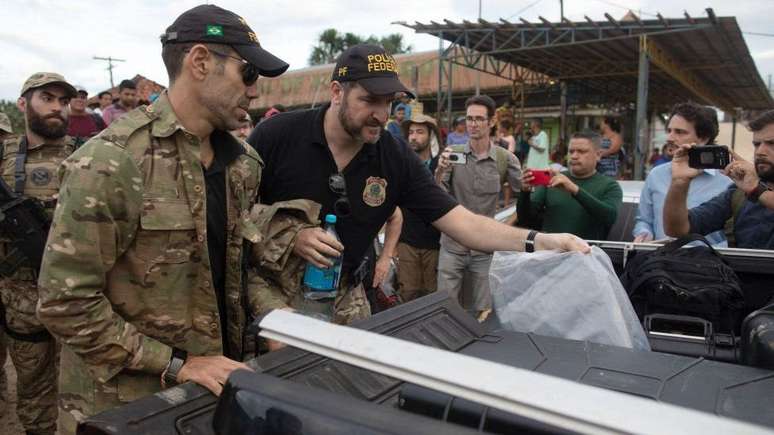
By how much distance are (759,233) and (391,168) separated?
1821mm

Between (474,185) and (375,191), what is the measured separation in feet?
6.42

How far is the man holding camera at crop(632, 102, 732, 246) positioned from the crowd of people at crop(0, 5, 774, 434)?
0.04 feet

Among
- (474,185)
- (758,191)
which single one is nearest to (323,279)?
(758,191)

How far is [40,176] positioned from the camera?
3.22 m

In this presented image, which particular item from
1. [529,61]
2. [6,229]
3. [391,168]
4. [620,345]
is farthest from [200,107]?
[529,61]

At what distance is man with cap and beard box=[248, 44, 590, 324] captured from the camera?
2.37 metres

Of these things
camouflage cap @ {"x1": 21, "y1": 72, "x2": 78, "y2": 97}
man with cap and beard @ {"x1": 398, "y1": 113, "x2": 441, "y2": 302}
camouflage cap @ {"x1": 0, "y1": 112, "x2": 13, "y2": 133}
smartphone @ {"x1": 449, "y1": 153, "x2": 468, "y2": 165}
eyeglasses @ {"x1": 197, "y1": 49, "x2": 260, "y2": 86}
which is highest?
camouflage cap @ {"x1": 21, "y1": 72, "x2": 78, "y2": 97}

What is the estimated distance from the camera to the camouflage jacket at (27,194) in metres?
3.12

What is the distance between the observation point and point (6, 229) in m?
2.96

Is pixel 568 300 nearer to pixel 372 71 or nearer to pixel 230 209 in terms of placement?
pixel 230 209

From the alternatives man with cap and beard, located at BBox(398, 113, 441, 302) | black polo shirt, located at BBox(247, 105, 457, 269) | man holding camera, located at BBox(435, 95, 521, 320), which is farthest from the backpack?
black polo shirt, located at BBox(247, 105, 457, 269)

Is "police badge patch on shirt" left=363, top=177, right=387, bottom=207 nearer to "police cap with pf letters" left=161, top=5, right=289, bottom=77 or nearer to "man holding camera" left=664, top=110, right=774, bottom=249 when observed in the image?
"police cap with pf letters" left=161, top=5, right=289, bottom=77

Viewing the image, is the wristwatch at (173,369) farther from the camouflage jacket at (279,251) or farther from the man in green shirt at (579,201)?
the man in green shirt at (579,201)

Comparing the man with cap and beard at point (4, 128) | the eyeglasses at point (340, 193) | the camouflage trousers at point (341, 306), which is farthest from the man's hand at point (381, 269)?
the man with cap and beard at point (4, 128)
